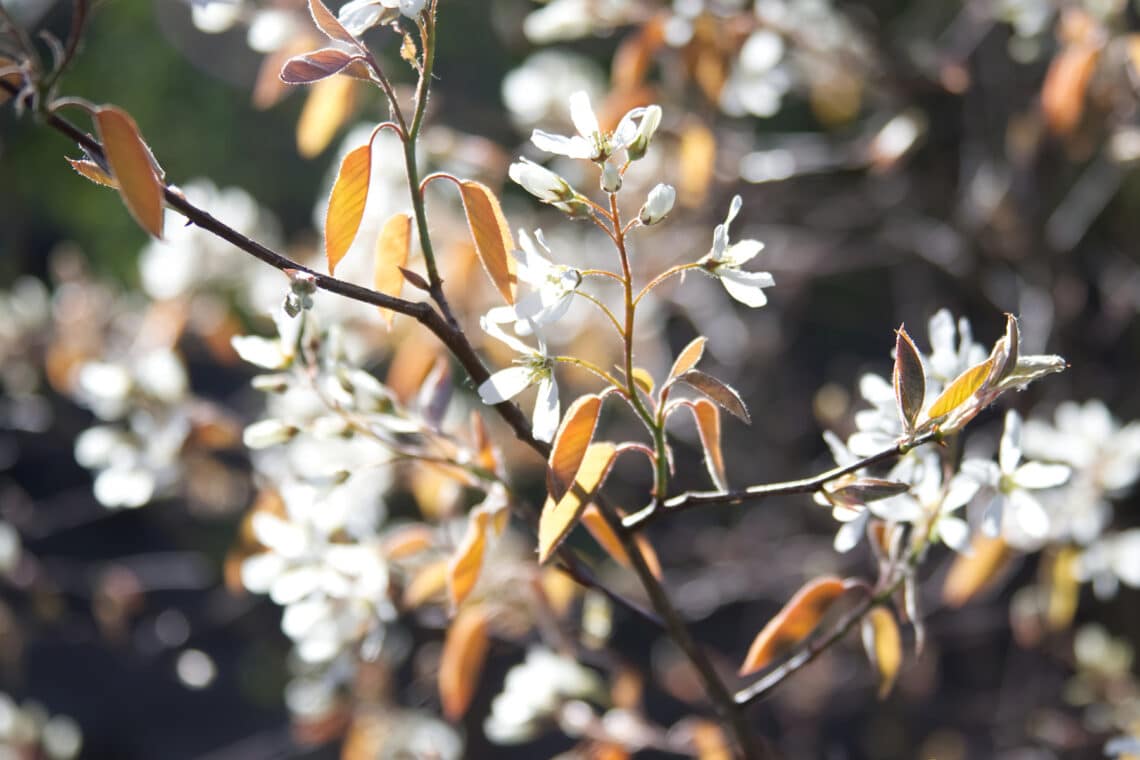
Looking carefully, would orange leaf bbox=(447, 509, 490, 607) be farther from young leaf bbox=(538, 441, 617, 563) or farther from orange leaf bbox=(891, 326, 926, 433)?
orange leaf bbox=(891, 326, 926, 433)

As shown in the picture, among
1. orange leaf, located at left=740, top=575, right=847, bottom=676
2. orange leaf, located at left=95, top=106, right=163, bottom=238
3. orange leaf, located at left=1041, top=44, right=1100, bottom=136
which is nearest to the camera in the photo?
orange leaf, located at left=95, top=106, right=163, bottom=238

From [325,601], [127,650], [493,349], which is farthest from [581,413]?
[127,650]

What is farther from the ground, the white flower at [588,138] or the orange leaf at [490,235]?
the white flower at [588,138]

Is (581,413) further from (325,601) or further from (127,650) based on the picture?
(127,650)

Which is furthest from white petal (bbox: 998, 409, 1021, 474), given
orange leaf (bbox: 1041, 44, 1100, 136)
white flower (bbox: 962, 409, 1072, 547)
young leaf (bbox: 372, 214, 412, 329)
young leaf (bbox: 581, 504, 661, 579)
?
orange leaf (bbox: 1041, 44, 1100, 136)

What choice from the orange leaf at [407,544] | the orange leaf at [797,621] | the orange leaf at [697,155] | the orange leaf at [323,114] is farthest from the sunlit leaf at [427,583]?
the orange leaf at [697,155]

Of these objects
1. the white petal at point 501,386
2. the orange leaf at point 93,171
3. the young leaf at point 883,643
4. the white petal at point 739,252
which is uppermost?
the orange leaf at point 93,171

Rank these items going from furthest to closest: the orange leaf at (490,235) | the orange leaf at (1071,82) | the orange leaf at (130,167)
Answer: the orange leaf at (1071,82), the orange leaf at (490,235), the orange leaf at (130,167)

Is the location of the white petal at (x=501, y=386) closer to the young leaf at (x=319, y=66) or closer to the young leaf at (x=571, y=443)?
the young leaf at (x=571, y=443)
